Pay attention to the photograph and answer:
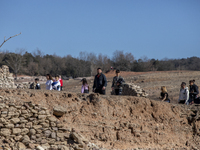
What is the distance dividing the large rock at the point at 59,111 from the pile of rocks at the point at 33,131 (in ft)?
0.85

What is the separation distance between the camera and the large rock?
7375 millimetres

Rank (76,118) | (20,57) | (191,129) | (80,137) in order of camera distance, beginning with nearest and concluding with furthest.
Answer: (80,137), (76,118), (191,129), (20,57)

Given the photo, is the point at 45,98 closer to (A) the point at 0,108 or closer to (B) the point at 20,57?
(A) the point at 0,108

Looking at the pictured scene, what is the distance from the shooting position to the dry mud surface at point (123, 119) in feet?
24.9

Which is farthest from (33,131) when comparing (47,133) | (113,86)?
(113,86)

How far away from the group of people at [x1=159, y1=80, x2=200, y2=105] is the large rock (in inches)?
188

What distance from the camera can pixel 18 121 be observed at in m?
6.62

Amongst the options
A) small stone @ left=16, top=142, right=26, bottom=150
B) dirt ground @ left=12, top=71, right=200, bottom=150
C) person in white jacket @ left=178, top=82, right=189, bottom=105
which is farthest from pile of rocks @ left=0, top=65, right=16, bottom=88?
person in white jacket @ left=178, top=82, right=189, bottom=105

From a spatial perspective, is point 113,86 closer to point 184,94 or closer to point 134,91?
point 184,94

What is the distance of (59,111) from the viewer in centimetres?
739

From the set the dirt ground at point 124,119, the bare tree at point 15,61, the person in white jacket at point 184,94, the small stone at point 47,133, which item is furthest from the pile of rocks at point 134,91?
the bare tree at point 15,61

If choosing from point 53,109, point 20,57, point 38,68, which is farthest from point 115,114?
point 38,68

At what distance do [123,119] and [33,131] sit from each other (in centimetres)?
313

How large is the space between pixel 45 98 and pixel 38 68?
131ft
